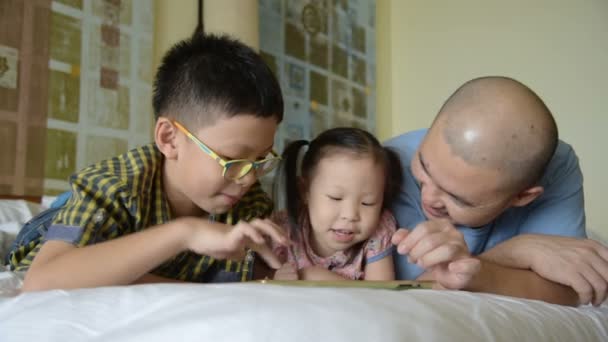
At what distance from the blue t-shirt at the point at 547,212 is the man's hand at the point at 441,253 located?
421 millimetres

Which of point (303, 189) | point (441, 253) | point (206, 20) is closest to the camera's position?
point (441, 253)

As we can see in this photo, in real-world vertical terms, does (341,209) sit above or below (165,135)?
below

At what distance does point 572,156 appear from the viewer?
127 cm

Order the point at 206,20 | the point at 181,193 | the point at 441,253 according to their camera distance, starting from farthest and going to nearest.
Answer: the point at 206,20 → the point at 181,193 → the point at 441,253

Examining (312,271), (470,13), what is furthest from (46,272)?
(470,13)

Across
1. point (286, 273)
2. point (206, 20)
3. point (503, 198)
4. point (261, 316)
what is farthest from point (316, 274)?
point (206, 20)

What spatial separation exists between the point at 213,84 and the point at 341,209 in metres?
0.43

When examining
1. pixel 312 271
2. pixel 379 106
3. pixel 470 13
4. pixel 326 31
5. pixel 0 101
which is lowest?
pixel 312 271

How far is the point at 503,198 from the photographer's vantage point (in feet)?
3.54

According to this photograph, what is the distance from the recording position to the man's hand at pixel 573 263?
0.94 metres

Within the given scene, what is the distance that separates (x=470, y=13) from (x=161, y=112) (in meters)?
2.81

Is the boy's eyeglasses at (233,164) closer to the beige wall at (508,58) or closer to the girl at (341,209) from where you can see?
the girl at (341,209)

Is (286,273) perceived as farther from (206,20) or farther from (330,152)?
(206,20)

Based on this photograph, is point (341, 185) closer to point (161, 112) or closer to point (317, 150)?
point (317, 150)
